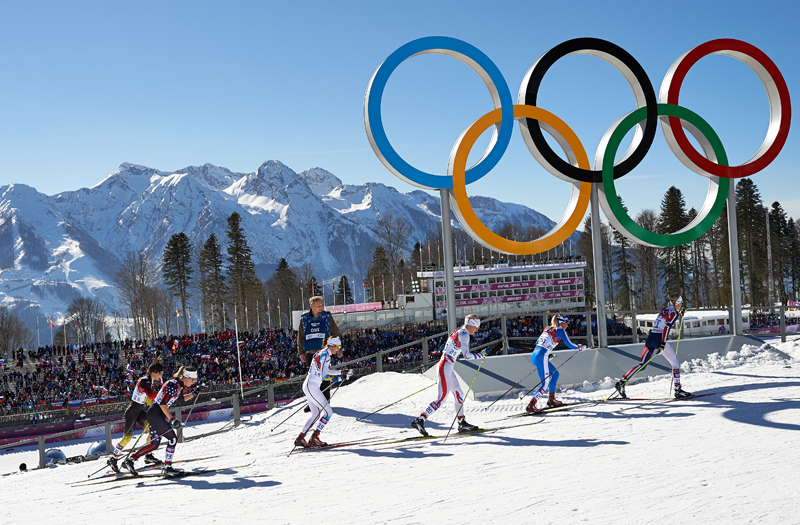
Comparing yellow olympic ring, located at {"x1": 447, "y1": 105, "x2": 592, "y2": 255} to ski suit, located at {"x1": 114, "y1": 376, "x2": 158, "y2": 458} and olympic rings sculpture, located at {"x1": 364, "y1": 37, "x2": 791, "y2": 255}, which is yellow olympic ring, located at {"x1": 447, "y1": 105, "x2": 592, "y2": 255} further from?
ski suit, located at {"x1": 114, "y1": 376, "x2": 158, "y2": 458}

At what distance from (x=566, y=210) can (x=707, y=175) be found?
3.58m

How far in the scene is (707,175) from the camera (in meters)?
12.7

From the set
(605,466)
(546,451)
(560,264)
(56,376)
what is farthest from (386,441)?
(560,264)

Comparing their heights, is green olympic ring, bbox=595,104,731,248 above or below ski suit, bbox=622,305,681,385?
above

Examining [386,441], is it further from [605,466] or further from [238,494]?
[605,466]

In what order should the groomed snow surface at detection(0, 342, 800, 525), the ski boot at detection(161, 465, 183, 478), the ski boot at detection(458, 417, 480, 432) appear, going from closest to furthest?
the groomed snow surface at detection(0, 342, 800, 525) < the ski boot at detection(161, 465, 183, 478) < the ski boot at detection(458, 417, 480, 432)

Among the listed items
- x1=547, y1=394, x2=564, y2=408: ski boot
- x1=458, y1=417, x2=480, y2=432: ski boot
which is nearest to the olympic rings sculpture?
x1=547, y1=394, x2=564, y2=408: ski boot

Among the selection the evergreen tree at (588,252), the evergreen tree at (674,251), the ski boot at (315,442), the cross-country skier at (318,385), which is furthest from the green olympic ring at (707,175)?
the evergreen tree at (588,252)

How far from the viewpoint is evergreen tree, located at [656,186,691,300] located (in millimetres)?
43875

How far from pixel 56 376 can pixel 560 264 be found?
33566 millimetres

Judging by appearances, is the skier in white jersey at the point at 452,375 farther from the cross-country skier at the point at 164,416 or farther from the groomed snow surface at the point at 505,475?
the cross-country skier at the point at 164,416

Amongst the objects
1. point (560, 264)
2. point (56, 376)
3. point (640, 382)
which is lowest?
point (56, 376)

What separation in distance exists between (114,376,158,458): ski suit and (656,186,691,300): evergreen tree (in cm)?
4231

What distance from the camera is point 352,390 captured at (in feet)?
38.9
